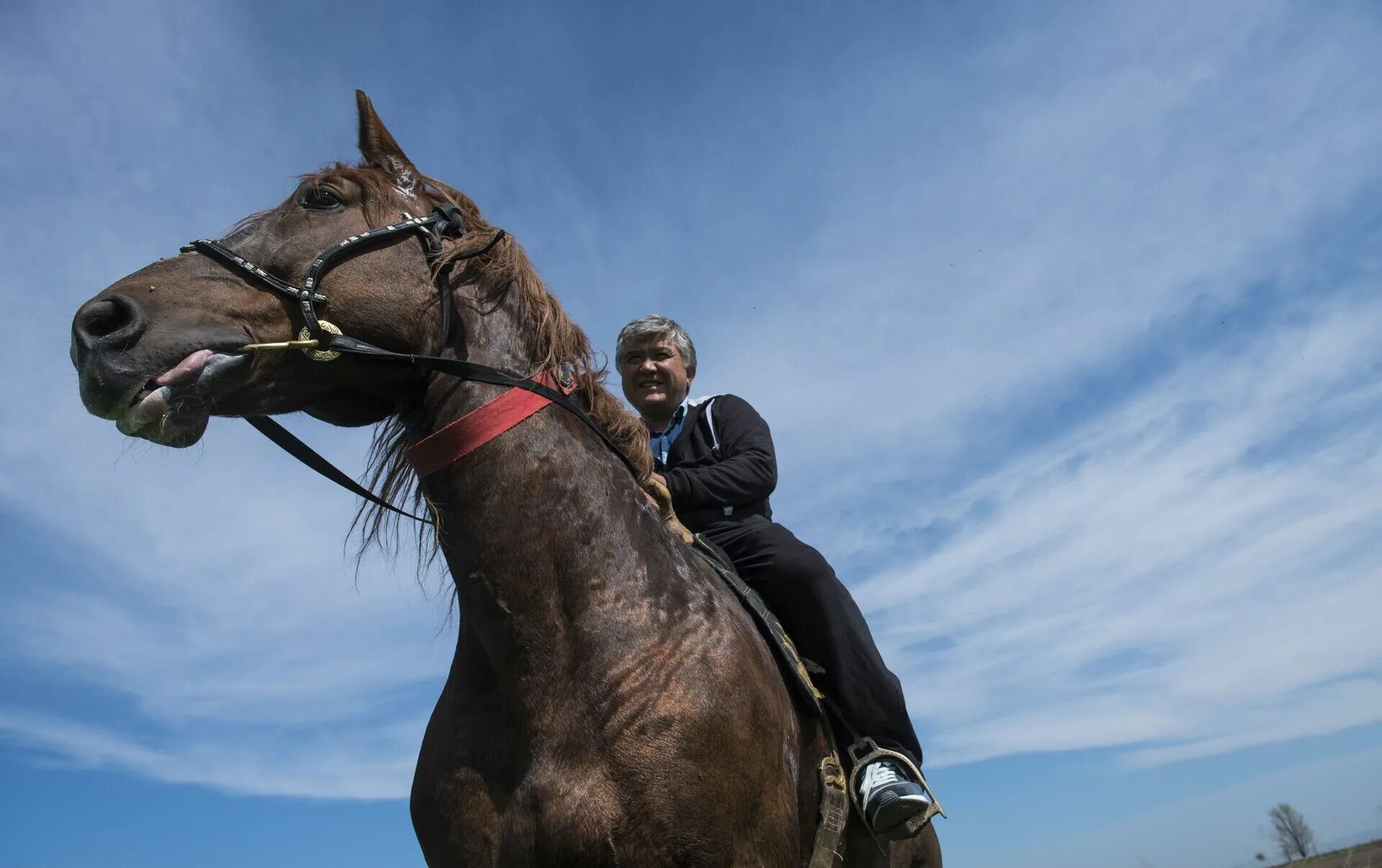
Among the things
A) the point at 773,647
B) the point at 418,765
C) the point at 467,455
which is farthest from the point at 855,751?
the point at 467,455

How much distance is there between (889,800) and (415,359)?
274 centimetres

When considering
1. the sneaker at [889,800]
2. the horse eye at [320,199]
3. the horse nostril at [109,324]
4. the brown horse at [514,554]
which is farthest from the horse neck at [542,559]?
the sneaker at [889,800]

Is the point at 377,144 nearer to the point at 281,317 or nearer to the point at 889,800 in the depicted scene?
the point at 281,317

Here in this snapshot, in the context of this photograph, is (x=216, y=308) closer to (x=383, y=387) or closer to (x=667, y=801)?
(x=383, y=387)

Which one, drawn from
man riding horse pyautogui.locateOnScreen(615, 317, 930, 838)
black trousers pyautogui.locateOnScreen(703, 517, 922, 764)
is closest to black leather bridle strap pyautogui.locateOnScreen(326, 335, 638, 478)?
man riding horse pyautogui.locateOnScreen(615, 317, 930, 838)

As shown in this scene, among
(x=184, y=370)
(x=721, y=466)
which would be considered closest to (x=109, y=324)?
(x=184, y=370)

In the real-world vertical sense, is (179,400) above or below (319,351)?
below

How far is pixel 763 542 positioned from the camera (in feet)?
16.8

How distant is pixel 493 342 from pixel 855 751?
8.38 ft

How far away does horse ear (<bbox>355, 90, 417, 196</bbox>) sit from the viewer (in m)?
4.71

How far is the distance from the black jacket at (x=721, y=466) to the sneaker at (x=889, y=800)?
4.79ft

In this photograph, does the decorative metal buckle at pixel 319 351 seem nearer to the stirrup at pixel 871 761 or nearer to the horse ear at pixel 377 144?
the horse ear at pixel 377 144

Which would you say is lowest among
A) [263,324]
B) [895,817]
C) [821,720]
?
[895,817]

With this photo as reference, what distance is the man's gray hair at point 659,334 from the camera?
19.6 feet
